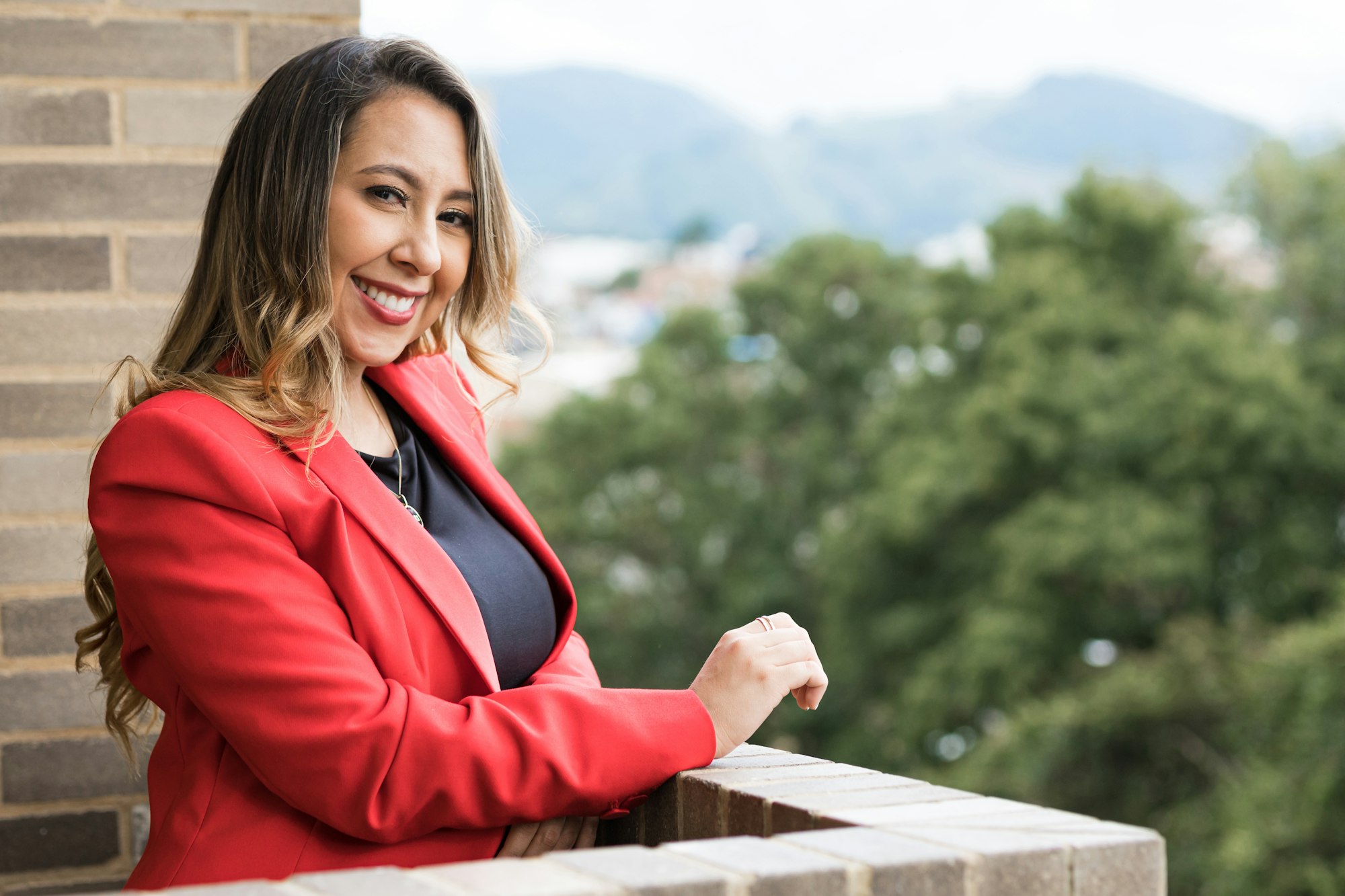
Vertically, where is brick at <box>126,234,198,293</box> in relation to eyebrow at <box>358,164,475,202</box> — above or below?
below

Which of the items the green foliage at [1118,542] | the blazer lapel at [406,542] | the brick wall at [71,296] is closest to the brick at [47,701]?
the brick wall at [71,296]

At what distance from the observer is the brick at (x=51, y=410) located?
2.20 meters

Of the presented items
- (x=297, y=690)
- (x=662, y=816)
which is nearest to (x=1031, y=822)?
(x=662, y=816)

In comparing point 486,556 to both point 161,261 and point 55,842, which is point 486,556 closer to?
point 161,261

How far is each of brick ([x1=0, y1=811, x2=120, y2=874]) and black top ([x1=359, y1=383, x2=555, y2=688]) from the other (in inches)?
36.7

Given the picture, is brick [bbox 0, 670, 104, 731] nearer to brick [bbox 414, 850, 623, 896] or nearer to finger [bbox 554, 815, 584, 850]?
finger [bbox 554, 815, 584, 850]

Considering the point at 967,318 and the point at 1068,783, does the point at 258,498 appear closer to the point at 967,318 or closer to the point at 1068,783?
the point at 1068,783

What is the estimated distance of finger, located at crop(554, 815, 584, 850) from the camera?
1.55 m

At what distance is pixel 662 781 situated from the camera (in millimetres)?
1490

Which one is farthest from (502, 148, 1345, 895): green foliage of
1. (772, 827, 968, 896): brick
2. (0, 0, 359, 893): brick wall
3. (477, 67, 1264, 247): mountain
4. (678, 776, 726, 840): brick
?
(477, 67, 1264, 247): mountain

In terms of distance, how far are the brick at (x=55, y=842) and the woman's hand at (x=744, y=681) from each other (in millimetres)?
1201

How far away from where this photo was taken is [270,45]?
2.28m

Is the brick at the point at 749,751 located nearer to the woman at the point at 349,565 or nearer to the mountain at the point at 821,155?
the woman at the point at 349,565

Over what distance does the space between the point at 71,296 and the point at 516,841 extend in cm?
124
